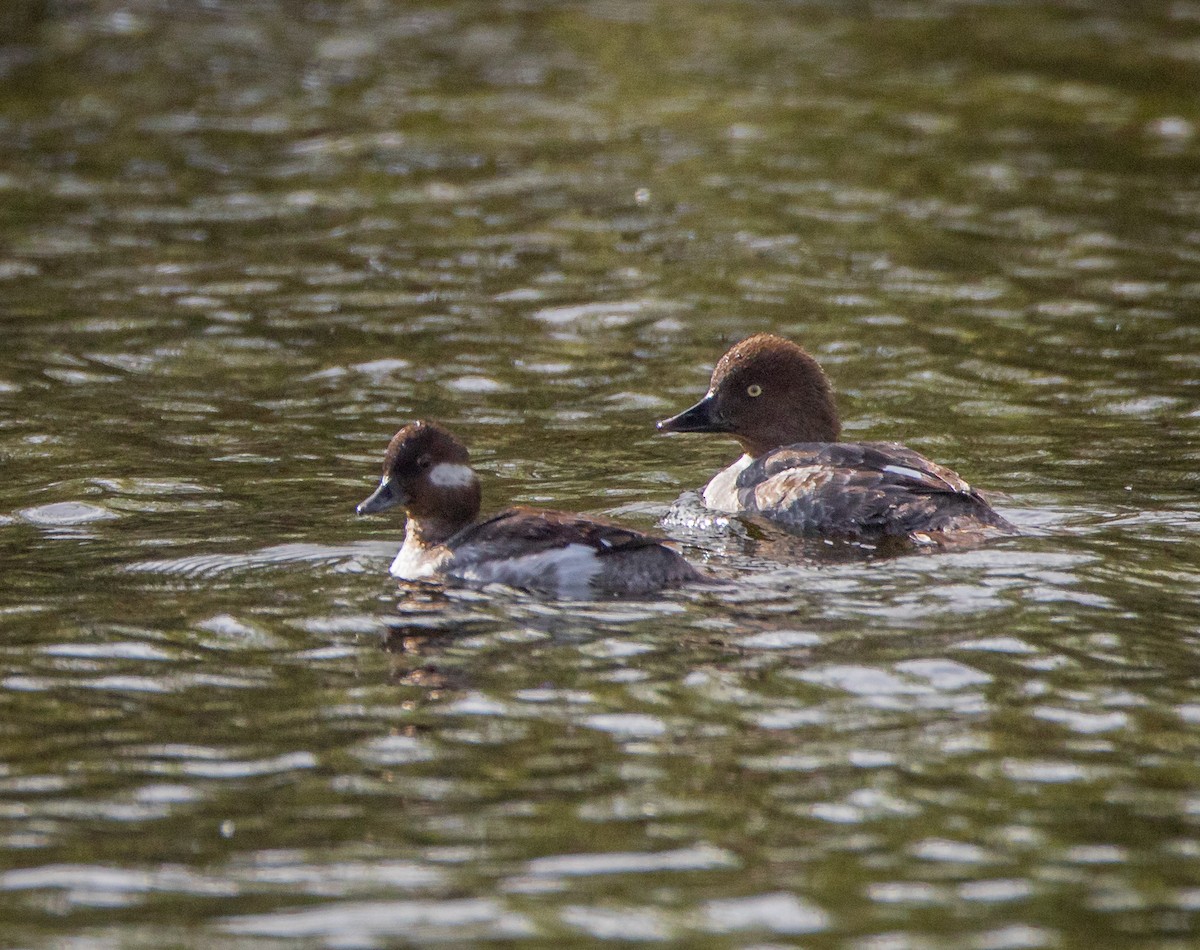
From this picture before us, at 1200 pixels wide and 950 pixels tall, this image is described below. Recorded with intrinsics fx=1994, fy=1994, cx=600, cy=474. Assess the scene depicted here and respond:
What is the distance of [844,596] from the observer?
29.9ft

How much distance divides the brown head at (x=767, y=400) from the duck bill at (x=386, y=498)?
2.50 meters

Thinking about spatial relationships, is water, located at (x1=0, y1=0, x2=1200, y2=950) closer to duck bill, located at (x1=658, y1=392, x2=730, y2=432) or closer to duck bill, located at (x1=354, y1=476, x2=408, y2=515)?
duck bill, located at (x1=354, y1=476, x2=408, y2=515)

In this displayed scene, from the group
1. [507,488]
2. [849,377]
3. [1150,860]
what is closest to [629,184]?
[849,377]

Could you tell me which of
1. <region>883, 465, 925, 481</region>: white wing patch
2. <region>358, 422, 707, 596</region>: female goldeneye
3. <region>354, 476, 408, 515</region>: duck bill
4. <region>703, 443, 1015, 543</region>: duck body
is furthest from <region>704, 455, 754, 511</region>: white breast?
<region>354, 476, 408, 515</region>: duck bill

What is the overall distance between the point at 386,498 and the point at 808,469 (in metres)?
2.53

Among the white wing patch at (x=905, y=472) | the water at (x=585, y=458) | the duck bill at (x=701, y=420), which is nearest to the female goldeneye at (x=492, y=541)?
the water at (x=585, y=458)

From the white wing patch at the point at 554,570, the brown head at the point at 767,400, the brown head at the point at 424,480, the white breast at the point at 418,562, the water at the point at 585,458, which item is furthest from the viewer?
the brown head at the point at 767,400

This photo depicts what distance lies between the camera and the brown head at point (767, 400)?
12.1 meters

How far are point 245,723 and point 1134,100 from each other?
1655cm

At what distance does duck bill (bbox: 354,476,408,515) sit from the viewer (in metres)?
10.0

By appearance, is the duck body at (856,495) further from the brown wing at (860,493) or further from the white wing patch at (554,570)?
the white wing patch at (554,570)

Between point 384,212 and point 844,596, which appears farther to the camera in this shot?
point 384,212

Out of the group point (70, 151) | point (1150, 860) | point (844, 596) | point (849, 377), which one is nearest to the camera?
point (1150, 860)

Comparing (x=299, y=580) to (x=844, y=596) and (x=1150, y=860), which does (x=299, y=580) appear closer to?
(x=844, y=596)
